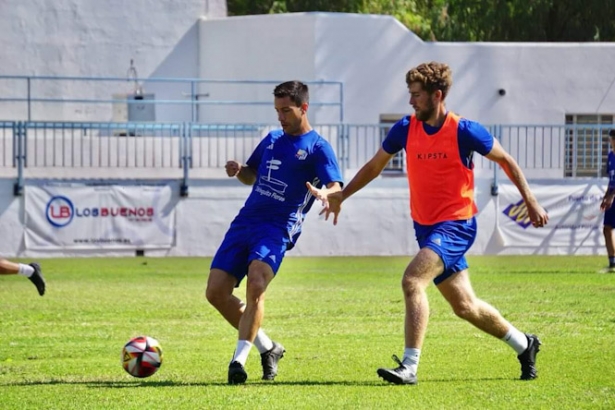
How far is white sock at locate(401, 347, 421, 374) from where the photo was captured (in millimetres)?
9016

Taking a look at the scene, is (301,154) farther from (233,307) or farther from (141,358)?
(141,358)

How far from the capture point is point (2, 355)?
11.1 metres

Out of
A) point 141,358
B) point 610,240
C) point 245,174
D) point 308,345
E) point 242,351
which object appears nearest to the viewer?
point 242,351

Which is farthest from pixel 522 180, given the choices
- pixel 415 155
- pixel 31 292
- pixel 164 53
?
pixel 164 53

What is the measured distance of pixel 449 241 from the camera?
925 centimetres

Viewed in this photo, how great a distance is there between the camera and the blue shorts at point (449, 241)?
920 cm

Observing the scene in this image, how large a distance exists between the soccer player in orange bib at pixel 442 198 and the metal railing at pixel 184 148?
19235 mm

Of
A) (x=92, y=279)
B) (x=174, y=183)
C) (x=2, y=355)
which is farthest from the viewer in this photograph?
(x=174, y=183)

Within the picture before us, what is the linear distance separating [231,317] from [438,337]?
3.19 m

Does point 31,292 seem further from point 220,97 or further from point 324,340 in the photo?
point 220,97

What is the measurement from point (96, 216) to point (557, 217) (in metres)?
9.74

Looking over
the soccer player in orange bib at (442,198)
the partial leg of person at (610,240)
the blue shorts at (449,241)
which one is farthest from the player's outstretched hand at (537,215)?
the partial leg of person at (610,240)

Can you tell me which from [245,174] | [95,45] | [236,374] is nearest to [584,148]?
[95,45]

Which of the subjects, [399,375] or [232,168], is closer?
[399,375]
